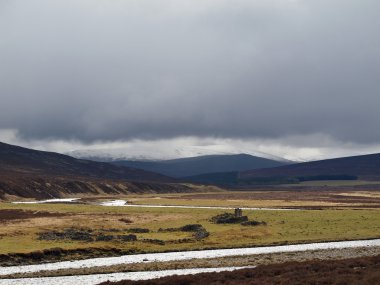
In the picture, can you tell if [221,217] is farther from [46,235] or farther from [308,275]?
[308,275]

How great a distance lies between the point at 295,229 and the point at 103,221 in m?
37.5

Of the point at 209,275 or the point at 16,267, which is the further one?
the point at 16,267

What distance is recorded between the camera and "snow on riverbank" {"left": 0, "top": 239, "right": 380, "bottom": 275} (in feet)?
186

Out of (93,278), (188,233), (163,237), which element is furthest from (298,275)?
(188,233)

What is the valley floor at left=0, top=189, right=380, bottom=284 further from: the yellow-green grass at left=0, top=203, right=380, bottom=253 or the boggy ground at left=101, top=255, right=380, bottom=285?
the boggy ground at left=101, top=255, right=380, bottom=285

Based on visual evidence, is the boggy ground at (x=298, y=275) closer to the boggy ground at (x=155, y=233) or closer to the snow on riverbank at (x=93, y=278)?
the snow on riverbank at (x=93, y=278)

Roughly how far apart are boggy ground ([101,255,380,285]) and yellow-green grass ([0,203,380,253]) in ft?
80.7

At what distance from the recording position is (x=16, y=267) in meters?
56.9

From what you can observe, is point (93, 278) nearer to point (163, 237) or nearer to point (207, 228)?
point (163, 237)

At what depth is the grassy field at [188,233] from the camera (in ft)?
234

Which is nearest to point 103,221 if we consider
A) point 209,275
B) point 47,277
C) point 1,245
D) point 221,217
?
point 221,217

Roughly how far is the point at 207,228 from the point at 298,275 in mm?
49029

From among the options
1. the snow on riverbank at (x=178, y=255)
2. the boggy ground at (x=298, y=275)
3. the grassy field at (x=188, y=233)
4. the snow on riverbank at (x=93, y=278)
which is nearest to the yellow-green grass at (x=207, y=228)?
the grassy field at (x=188, y=233)

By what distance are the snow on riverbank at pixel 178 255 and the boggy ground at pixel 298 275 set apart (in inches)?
592
